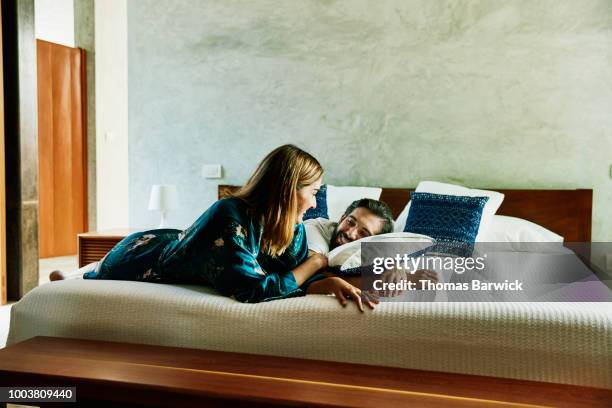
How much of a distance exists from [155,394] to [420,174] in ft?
8.86

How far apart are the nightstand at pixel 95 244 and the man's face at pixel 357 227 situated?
1755 mm

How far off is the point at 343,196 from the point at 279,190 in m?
1.86

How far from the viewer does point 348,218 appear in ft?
8.59

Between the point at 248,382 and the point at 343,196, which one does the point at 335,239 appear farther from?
the point at 248,382

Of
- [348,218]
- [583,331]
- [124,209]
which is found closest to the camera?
[583,331]

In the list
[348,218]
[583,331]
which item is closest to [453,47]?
[348,218]

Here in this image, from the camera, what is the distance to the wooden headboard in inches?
133

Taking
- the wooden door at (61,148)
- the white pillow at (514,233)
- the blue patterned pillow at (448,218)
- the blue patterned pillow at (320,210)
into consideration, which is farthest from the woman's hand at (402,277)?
the wooden door at (61,148)

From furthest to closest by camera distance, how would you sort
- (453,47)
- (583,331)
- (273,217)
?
(453,47) < (273,217) < (583,331)

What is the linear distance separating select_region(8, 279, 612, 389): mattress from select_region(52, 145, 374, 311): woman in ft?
0.18

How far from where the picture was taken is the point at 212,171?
4090 mm

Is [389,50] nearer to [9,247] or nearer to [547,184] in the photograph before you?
[547,184]

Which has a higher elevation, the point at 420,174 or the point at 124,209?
the point at 420,174

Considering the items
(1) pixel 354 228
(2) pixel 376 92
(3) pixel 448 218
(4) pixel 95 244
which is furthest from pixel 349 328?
(4) pixel 95 244
